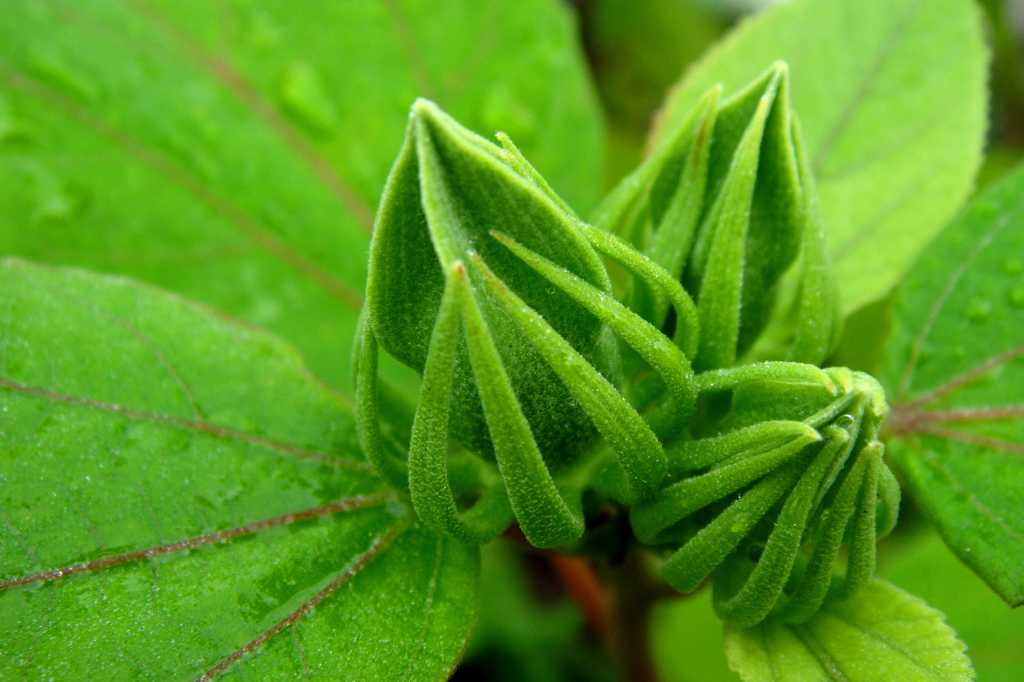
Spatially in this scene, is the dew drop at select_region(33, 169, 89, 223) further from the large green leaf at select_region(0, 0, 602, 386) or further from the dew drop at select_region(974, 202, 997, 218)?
the dew drop at select_region(974, 202, 997, 218)

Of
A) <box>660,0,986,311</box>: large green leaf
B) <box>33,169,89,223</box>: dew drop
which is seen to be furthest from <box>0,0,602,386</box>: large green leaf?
<box>660,0,986,311</box>: large green leaf

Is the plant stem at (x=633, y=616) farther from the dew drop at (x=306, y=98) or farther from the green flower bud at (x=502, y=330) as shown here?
the dew drop at (x=306, y=98)

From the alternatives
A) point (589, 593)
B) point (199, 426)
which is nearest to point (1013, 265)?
point (589, 593)

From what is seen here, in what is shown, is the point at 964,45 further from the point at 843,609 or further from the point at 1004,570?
the point at 843,609

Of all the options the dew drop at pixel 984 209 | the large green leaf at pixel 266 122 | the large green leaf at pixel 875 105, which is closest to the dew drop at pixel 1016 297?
the dew drop at pixel 984 209

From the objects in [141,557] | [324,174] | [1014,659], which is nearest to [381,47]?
[324,174]

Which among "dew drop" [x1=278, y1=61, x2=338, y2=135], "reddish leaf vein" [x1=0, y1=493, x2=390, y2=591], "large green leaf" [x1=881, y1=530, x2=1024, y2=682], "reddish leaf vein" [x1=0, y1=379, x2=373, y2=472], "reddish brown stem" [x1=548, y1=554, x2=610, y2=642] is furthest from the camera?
"large green leaf" [x1=881, y1=530, x2=1024, y2=682]
